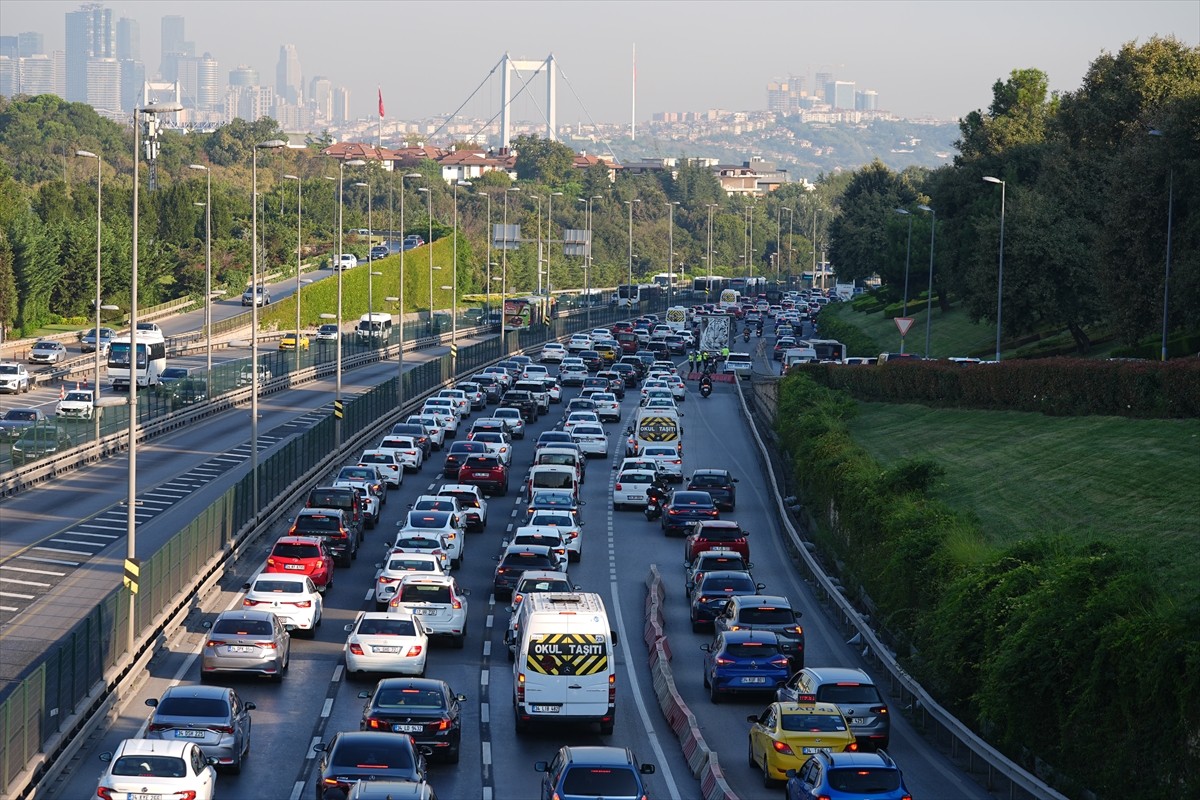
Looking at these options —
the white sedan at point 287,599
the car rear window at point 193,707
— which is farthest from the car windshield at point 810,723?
the white sedan at point 287,599

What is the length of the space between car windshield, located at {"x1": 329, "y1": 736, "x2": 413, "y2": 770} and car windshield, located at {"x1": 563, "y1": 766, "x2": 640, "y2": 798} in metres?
2.14

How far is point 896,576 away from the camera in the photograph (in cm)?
3459

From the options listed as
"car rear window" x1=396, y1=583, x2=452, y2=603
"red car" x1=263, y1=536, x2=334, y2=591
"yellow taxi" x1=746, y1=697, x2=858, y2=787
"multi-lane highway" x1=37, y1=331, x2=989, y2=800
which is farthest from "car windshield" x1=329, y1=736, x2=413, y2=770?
"red car" x1=263, y1=536, x2=334, y2=591

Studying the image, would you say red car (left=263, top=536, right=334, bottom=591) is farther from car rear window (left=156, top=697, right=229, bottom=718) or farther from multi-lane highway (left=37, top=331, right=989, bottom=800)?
car rear window (left=156, top=697, right=229, bottom=718)

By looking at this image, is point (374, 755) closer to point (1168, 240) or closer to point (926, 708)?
point (926, 708)

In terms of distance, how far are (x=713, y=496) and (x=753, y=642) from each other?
2213 cm

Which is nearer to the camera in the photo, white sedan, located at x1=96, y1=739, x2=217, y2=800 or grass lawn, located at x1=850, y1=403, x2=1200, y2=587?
white sedan, located at x1=96, y1=739, x2=217, y2=800

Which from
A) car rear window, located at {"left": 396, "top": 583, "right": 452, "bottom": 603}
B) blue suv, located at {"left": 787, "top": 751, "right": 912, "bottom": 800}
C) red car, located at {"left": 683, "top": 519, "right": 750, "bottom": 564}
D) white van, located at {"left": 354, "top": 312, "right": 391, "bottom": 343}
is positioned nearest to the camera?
blue suv, located at {"left": 787, "top": 751, "right": 912, "bottom": 800}

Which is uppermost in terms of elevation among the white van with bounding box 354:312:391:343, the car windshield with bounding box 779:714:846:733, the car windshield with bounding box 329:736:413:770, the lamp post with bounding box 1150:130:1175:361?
the lamp post with bounding box 1150:130:1175:361

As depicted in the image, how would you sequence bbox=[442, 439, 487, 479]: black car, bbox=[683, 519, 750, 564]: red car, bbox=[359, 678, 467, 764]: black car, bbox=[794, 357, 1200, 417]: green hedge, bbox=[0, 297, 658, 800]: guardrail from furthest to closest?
bbox=[442, 439, 487, 479]: black car
bbox=[794, 357, 1200, 417]: green hedge
bbox=[683, 519, 750, 564]: red car
bbox=[359, 678, 467, 764]: black car
bbox=[0, 297, 658, 800]: guardrail

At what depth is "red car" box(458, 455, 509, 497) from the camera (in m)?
54.5

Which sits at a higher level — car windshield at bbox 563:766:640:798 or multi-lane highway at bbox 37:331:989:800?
car windshield at bbox 563:766:640:798

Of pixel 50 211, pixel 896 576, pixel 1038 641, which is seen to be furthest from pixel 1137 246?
pixel 50 211

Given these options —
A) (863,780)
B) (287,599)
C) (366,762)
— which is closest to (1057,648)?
(863,780)
